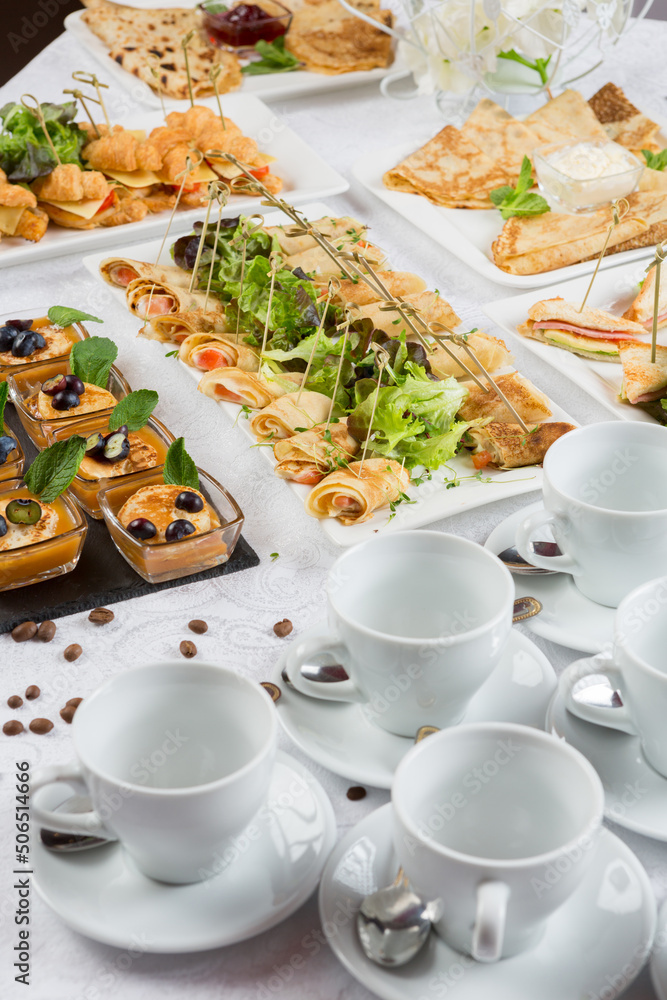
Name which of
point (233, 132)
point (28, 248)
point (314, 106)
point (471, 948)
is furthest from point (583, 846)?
point (314, 106)

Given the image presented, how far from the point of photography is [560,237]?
2.14 metres

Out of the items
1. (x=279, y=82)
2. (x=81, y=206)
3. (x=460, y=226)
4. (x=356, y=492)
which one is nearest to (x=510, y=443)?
(x=356, y=492)

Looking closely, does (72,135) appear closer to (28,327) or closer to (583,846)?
(28,327)

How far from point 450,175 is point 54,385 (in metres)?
1.25

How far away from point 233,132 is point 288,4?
3.52 ft

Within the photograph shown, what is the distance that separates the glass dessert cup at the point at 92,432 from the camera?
149 centimetres

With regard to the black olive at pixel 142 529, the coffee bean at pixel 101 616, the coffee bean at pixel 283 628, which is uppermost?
the black olive at pixel 142 529

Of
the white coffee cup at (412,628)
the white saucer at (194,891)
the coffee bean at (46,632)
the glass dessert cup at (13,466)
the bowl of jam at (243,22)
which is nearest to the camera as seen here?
the white saucer at (194,891)

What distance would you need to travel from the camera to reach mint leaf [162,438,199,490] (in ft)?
4.82

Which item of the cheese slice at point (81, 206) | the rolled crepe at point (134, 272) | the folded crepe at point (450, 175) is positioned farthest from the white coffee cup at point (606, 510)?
the cheese slice at point (81, 206)

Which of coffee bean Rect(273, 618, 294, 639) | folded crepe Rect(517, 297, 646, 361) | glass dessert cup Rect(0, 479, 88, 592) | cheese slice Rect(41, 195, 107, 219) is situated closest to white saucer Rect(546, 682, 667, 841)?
coffee bean Rect(273, 618, 294, 639)

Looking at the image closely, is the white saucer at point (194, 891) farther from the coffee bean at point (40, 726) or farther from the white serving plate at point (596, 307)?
the white serving plate at point (596, 307)

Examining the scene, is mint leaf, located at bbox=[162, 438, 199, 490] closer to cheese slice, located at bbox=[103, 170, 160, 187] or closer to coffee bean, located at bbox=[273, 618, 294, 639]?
coffee bean, located at bbox=[273, 618, 294, 639]

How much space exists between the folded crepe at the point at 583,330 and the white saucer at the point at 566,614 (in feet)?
2.21
